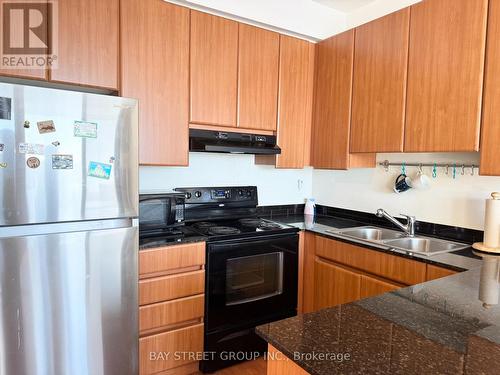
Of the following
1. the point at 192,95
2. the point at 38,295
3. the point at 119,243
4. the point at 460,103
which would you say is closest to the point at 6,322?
the point at 38,295

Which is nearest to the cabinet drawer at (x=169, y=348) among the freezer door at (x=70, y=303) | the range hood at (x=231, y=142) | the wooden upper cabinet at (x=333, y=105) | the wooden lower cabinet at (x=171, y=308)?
the wooden lower cabinet at (x=171, y=308)

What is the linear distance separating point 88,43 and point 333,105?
1.76 m

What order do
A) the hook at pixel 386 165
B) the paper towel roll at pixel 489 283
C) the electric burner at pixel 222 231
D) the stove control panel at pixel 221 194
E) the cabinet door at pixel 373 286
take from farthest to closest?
the hook at pixel 386 165, the stove control panel at pixel 221 194, the electric burner at pixel 222 231, the cabinet door at pixel 373 286, the paper towel roll at pixel 489 283

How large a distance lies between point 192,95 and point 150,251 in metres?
1.05

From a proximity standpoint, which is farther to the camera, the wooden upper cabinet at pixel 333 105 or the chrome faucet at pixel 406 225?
the wooden upper cabinet at pixel 333 105

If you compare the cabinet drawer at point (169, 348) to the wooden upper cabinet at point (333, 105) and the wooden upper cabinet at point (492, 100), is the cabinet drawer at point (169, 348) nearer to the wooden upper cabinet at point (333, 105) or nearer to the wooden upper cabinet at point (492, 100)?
the wooden upper cabinet at point (333, 105)

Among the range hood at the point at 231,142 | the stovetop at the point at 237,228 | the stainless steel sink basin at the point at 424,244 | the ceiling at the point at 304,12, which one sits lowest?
the stainless steel sink basin at the point at 424,244

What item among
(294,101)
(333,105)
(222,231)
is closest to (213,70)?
(294,101)

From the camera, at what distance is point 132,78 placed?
6.86ft

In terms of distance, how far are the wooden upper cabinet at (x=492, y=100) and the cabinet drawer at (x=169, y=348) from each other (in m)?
1.89

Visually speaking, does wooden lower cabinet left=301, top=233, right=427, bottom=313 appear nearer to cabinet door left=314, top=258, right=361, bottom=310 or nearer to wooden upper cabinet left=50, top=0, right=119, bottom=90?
cabinet door left=314, top=258, right=361, bottom=310

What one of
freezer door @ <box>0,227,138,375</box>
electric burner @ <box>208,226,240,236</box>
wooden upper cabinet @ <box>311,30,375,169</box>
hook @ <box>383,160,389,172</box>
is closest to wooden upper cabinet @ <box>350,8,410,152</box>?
wooden upper cabinet @ <box>311,30,375,169</box>

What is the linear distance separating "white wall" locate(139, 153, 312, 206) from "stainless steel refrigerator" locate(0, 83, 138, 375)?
0.71 metres

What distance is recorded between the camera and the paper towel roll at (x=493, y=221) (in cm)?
192
